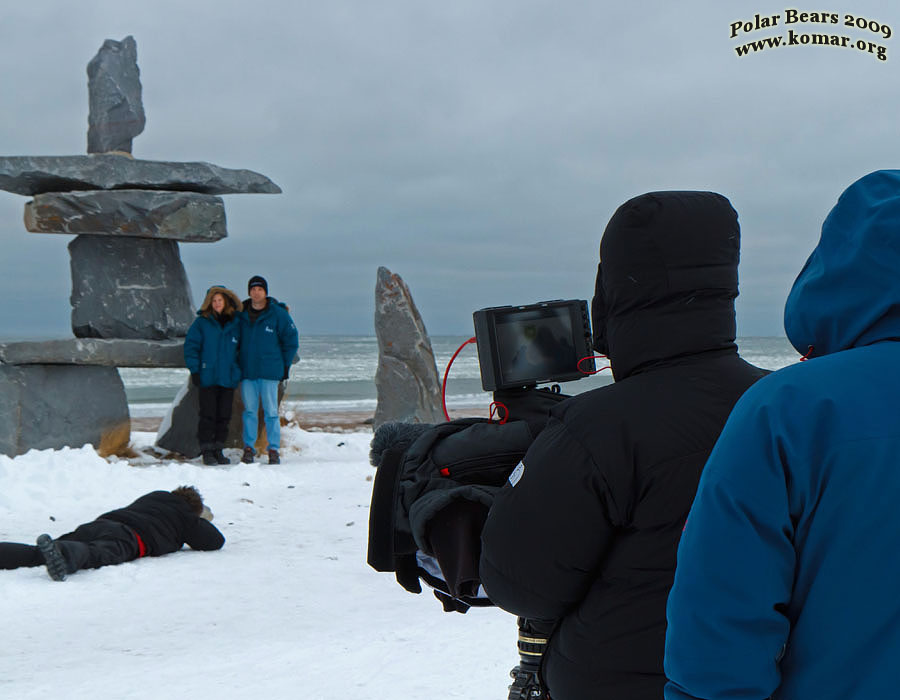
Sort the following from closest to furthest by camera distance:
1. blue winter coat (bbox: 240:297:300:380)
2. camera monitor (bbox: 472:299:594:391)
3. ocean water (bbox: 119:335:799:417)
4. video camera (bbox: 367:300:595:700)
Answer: video camera (bbox: 367:300:595:700), camera monitor (bbox: 472:299:594:391), blue winter coat (bbox: 240:297:300:380), ocean water (bbox: 119:335:799:417)

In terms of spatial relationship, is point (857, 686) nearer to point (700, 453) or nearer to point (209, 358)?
point (700, 453)

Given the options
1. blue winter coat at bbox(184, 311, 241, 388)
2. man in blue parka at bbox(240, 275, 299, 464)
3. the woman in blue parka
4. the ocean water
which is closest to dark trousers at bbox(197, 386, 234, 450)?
the woman in blue parka

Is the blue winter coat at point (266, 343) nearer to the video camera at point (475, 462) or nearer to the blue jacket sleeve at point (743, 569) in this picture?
the video camera at point (475, 462)

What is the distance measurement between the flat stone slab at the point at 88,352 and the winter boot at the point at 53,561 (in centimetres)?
464

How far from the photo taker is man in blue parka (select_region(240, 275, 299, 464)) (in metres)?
8.98

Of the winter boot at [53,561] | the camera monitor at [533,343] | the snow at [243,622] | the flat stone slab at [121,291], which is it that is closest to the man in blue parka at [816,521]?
the camera monitor at [533,343]

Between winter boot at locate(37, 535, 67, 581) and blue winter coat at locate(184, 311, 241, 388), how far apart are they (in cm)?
416

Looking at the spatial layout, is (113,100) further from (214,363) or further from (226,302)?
(214,363)

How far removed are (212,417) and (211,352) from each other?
0.65 metres

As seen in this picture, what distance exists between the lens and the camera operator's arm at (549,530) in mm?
1525

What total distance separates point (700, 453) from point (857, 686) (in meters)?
0.50

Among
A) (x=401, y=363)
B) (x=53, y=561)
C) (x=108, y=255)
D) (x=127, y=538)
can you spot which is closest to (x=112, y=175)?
(x=108, y=255)

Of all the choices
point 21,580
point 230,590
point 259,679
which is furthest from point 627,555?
point 21,580

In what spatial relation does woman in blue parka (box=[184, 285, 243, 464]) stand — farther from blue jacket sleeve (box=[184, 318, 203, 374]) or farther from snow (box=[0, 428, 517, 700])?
snow (box=[0, 428, 517, 700])
